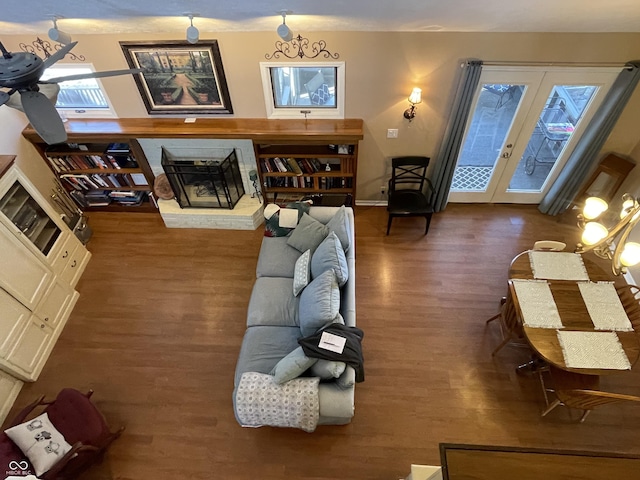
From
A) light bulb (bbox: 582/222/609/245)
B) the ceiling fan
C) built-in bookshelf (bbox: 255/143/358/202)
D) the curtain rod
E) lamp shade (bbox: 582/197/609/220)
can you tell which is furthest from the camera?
built-in bookshelf (bbox: 255/143/358/202)

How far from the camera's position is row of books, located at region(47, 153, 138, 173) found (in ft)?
14.5

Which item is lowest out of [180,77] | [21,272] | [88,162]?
[21,272]

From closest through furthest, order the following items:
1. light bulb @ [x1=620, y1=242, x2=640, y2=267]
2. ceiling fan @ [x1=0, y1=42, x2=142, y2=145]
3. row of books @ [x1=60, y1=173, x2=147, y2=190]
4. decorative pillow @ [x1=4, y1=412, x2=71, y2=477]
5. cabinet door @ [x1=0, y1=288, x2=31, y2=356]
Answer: ceiling fan @ [x1=0, y1=42, x2=142, y2=145] → light bulb @ [x1=620, y1=242, x2=640, y2=267] → decorative pillow @ [x1=4, y1=412, x2=71, y2=477] → cabinet door @ [x1=0, y1=288, x2=31, y2=356] → row of books @ [x1=60, y1=173, x2=147, y2=190]

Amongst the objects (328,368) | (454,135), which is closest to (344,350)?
(328,368)

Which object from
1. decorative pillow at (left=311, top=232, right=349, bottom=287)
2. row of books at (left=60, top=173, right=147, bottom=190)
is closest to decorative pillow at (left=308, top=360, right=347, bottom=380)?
decorative pillow at (left=311, top=232, right=349, bottom=287)

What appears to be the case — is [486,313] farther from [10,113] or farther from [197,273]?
[10,113]

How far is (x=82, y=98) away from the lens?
4.11 metres

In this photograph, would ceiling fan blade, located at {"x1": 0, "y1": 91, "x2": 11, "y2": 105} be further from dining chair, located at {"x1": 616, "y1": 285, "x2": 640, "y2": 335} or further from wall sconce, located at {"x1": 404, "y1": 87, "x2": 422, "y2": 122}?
dining chair, located at {"x1": 616, "y1": 285, "x2": 640, "y2": 335}

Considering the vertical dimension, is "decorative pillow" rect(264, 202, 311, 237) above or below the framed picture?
below

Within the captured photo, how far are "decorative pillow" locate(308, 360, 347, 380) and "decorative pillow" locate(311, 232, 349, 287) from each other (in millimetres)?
746

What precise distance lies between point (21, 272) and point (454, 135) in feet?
14.9

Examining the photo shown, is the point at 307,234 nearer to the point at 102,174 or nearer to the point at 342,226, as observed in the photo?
the point at 342,226

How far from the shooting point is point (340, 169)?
4.38 m

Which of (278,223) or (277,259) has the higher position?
(278,223)
